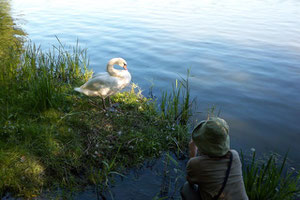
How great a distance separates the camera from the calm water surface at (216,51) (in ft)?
20.5

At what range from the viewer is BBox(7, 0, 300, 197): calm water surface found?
6.25 metres

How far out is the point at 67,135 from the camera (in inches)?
174

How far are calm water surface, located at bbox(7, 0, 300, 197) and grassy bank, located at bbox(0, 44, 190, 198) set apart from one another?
1669 millimetres

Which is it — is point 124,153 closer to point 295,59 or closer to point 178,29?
point 295,59

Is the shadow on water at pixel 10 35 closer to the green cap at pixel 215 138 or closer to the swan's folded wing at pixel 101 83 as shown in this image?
the swan's folded wing at pixel 101 83

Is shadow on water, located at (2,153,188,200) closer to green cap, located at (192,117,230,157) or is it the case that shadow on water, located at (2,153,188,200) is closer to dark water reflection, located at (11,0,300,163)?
green cap, located at (192,117,230,157)

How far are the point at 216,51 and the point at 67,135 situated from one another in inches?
318

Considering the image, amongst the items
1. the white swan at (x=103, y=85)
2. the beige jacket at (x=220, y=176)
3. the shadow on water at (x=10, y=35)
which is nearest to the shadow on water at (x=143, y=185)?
the beige jacket at (x=220, y=176)

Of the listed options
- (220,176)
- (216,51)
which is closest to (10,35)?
(216,51)

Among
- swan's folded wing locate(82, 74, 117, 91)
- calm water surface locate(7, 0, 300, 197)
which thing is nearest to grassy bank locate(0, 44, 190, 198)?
swan's folded wing locate(82, 74, 117, 91)

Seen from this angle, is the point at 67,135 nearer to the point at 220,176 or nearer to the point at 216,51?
the point at 220,176

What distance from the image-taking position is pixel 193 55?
410 inches

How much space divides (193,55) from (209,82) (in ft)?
8.55

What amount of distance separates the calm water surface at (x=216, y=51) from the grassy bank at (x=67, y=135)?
5.48 feet
